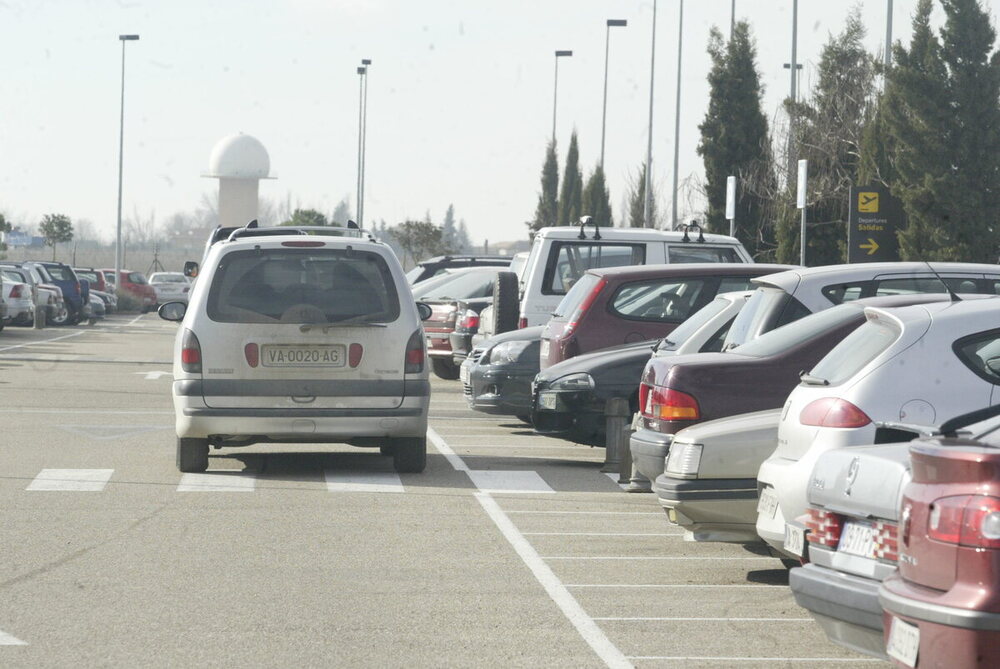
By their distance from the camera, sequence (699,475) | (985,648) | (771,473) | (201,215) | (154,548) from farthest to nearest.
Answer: (201,215)
(154,548)
(699,475)
(771,473)
(985,648)

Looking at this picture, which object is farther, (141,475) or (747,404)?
(141,475)

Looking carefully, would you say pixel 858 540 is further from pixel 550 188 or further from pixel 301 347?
pixel 550 188

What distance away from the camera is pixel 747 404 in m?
9.53

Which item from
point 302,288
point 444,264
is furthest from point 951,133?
point 302,288

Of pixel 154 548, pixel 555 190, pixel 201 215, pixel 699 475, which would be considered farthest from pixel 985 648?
pixel 201 215

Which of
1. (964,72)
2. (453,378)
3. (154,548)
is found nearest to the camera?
(154,548)

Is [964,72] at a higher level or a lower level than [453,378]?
higher

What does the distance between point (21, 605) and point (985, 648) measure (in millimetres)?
4499

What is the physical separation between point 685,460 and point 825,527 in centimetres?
255

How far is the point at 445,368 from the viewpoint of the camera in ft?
81.5

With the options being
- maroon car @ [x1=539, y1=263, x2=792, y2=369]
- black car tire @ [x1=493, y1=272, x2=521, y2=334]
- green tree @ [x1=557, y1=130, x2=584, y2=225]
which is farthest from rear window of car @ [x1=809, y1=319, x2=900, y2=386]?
green tree @ [x1=557, y1=130, x2=584, y2=225]

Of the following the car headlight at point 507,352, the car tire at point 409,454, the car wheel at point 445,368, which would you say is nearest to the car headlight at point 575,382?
the car tire at point 409,454

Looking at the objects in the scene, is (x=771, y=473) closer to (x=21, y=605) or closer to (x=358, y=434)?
(x=21, y=605)

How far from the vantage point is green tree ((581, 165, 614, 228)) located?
75.8m
